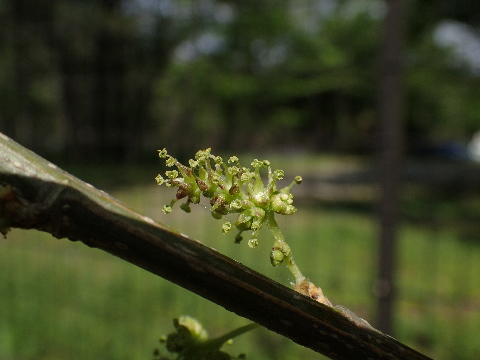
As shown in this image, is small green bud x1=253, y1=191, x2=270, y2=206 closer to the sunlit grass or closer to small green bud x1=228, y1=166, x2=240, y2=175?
small green bud x1=228, y1=166, x2=240, y2=175

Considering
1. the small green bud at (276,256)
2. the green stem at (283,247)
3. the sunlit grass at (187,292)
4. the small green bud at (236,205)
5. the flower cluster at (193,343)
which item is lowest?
the flower cluster at (193,343)

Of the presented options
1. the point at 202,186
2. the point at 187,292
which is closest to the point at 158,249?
the point at 202,186

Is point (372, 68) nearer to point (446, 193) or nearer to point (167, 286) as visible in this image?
point (167, 286)

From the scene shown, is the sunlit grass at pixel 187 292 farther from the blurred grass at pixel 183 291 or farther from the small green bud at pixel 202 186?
the small green bud at pixel 202 186

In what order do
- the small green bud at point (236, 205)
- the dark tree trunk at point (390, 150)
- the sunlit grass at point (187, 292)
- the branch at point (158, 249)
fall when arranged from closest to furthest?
the branch at point (158, 249) < the small green bud at point (236, 205) < the dark tree trunk at point (390, 150) < the sunlit grass at point (187, 292)

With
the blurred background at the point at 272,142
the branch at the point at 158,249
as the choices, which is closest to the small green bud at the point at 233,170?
the branch at the point at 158,249
